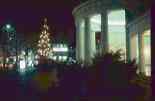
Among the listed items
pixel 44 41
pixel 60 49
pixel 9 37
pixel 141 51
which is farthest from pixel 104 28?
pixel 60 49

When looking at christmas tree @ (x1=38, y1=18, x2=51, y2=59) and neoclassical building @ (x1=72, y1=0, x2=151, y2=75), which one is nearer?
neoclassical building @ (x1=72, y1=0, x2=151, y2=75)

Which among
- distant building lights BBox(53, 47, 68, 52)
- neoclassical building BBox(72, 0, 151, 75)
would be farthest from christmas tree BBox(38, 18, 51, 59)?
neoclassical building BBox(72, 0, 151, 75)

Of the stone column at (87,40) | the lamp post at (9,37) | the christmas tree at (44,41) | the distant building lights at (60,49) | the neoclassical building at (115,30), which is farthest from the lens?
the distant building lights at (60,49)

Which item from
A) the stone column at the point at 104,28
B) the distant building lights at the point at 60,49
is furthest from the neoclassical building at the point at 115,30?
the distant building lights at the point at 60,49

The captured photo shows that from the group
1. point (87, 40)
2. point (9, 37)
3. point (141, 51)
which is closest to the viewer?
point (141, 51)

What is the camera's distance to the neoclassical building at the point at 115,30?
42.8 meters

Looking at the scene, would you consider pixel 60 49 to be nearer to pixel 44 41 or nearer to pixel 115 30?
pixel 44 41

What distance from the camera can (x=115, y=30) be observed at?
193ft

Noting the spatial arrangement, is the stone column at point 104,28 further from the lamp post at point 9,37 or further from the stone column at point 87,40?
the lamp post at point 9,37

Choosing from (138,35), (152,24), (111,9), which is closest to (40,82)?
(152,24)

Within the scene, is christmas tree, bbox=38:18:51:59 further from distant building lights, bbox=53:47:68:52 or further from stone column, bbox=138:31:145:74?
stone column, bbox=138:31:145:74

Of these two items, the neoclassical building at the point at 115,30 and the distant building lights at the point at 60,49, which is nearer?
the neoclassical building at the point at 115,30

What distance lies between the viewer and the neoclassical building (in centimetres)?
4278

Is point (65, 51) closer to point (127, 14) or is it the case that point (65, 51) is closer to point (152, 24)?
point (127, 14)
